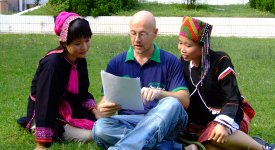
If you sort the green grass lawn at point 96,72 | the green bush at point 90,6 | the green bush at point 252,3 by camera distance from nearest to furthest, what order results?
the green grass lawn at point 96,72 < the green bush at point 90,6 < the green bush at point 252,3

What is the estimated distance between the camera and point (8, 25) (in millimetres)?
15289

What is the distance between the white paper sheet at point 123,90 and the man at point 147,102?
0.16ft

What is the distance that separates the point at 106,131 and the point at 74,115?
72cm

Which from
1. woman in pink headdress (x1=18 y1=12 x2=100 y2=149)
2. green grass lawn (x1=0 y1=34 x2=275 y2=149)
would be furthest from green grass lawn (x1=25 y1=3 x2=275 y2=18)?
woman in pink headdress (x1=18 y1=12 x2=100 y2=149)

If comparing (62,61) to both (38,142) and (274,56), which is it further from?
(274,56)

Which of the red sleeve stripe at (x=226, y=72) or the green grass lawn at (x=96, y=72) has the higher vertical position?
the red sleeve stripe at (x=226, y=72)

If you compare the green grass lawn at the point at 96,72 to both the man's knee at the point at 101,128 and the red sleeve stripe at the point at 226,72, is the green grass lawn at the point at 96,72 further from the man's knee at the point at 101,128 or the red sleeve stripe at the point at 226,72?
the red sleeve stripe at the point at 226,72

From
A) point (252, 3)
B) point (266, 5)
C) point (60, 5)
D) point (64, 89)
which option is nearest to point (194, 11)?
point (266, 5)

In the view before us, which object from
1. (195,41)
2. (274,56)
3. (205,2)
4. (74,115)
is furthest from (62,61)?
(205,2)

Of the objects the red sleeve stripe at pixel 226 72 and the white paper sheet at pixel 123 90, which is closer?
the white paper sheet at pixel 123 90

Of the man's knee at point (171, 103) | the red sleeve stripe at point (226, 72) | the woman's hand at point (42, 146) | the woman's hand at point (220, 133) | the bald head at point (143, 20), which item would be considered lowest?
the woman's hand at point (42, 146)

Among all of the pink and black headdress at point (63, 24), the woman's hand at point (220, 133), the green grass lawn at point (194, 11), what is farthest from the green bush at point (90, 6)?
the woman's hand at point (220, 133)

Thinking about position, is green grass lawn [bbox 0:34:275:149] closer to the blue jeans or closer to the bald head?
the blue jeans

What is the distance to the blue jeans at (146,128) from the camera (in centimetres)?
324
